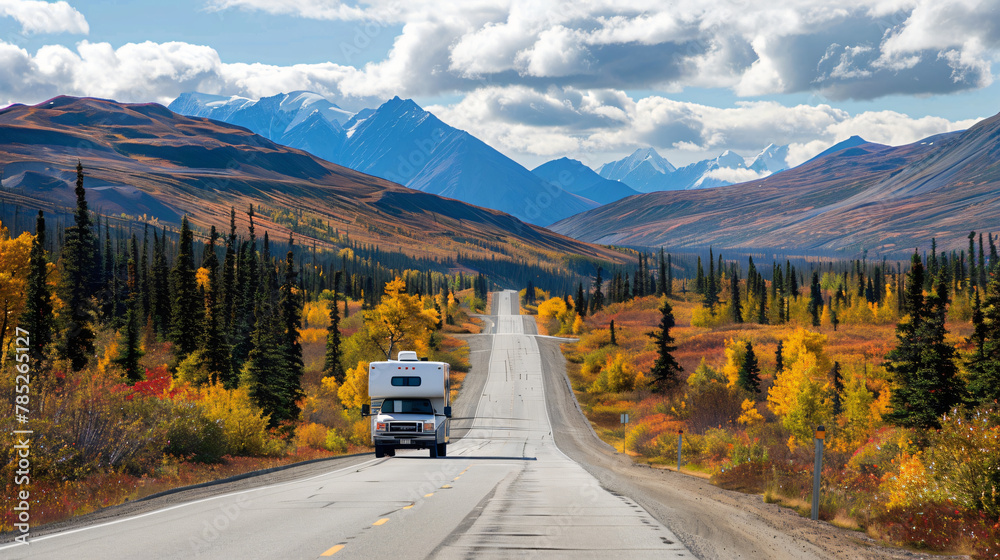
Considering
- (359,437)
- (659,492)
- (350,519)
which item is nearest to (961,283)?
(359,437)

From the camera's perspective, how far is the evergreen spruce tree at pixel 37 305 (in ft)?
147

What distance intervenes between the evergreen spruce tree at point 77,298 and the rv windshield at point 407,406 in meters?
24.3

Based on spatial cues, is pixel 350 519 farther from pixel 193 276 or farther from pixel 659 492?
pixel 193 276

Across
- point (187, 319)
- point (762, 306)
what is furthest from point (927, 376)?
point (762, 306)

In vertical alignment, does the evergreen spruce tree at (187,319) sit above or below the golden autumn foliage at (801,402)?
above

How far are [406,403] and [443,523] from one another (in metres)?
17.5

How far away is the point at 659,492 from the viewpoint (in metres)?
18.5

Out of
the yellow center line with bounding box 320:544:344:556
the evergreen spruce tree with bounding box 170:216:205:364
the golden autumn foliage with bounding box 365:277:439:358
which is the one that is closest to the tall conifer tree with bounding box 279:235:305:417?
the evergreen spruce tree with bounding box 170:216:205:364

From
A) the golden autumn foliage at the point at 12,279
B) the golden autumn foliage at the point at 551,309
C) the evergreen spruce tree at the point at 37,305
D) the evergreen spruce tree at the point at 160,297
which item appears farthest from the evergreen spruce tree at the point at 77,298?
the golden autumn foliage at the point at 551,309

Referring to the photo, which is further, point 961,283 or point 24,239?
point 961,283

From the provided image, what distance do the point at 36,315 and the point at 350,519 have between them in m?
43.5

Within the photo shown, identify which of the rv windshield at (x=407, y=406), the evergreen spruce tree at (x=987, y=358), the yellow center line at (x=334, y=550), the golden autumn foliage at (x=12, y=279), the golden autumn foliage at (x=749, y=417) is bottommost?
the golden autumn foliage at (x=749, y=417)

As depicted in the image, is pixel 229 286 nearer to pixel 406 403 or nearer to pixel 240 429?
pixel 406 403

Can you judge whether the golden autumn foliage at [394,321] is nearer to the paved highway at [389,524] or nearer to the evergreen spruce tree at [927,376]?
the evergreen spruce tree at [927,376]
